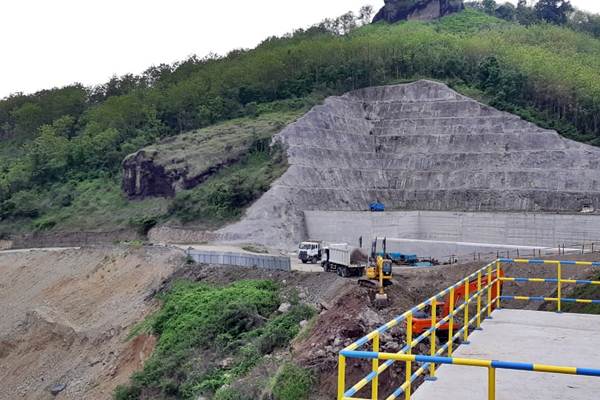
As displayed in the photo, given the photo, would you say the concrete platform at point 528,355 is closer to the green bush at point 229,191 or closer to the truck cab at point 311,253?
the truck cab at point 311,253

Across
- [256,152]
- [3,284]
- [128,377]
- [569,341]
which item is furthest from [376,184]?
[569,341]

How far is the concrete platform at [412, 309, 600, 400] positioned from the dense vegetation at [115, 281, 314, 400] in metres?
7.51

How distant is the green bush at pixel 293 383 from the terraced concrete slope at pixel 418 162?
110 feet

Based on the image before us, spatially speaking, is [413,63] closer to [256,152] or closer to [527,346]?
[256,152]

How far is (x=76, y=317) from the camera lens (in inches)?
1606

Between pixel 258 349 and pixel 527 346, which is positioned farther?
pixel 258 349

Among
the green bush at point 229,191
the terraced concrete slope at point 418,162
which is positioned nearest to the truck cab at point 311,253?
the terraced concrete slope at point 418,162

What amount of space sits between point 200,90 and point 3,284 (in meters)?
38.1

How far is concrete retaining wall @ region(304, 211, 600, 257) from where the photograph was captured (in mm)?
45531

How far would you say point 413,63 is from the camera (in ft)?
261

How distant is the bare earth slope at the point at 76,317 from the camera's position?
107 feet

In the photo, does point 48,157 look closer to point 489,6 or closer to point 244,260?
point 244,260

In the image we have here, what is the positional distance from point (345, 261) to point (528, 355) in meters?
20.5

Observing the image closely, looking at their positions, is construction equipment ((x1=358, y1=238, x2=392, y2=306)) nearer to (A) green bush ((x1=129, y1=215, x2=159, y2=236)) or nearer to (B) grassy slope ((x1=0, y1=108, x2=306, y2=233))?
(B) grassy slope ((x1=0, y1=108, x2=306, y2=233))
